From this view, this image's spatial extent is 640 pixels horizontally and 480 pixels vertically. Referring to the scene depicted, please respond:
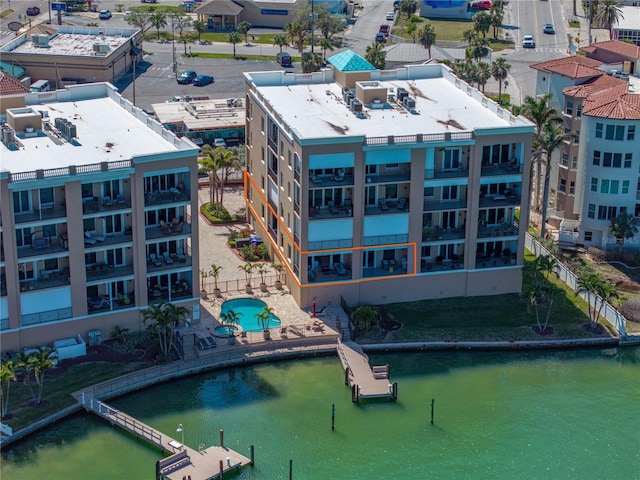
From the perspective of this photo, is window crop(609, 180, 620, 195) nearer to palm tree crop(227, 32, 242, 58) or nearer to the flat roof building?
the flat roof building

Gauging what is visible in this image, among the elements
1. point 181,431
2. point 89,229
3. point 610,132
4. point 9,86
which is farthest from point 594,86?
point 9,86

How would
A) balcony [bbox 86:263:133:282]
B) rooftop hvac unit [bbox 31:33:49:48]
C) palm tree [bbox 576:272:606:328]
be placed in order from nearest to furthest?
1. balcony [bbox 86:263:133:282]
2. palm tree [bbox 576:272:606:328]
3. rooftop hvac unit [bbox 31:33:49:48]

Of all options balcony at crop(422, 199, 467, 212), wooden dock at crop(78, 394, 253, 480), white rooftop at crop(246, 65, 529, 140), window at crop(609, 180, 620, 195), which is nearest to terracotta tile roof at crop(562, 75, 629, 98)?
window at crop(609, 180, 620, 195)

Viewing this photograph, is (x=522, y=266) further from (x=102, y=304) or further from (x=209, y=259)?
(x=102, y=304)

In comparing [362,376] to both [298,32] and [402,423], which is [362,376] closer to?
[402,423]

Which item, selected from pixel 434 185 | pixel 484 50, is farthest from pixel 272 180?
pixel 484 50
